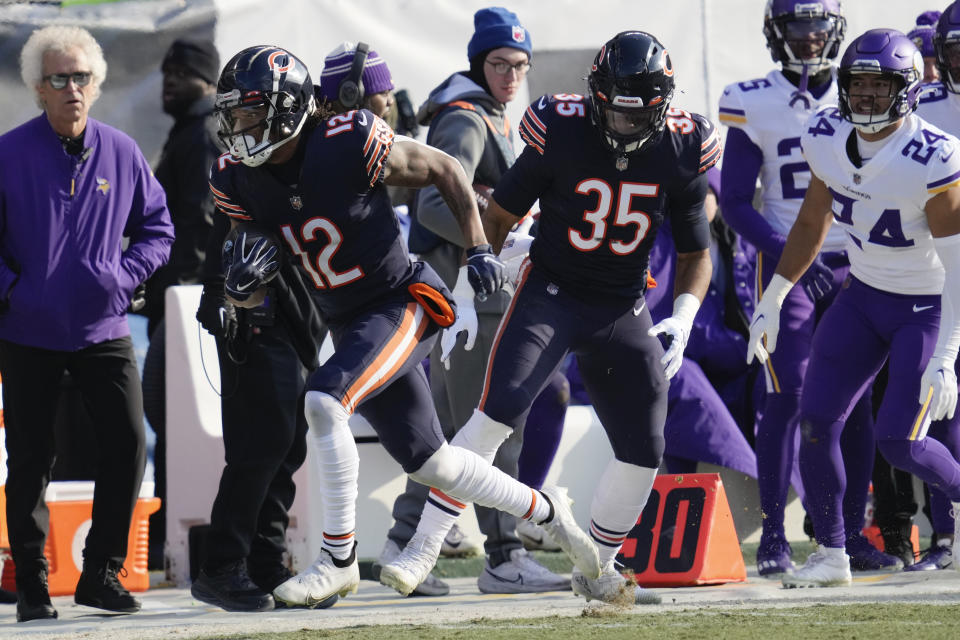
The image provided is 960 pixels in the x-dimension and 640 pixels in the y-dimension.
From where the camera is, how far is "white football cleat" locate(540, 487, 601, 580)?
5.02m

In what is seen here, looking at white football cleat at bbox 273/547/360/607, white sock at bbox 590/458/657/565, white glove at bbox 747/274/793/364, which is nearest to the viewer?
white football cleat at bbox 273/547/360/607

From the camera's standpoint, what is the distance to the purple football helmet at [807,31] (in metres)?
6.25

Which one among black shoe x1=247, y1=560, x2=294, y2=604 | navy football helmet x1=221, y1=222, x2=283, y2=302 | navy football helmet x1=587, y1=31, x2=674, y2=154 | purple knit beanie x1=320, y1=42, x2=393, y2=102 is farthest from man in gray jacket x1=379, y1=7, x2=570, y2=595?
navy football helmet x1=221, y1=222, x2=283, y2=302

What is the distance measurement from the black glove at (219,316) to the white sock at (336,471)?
873mm

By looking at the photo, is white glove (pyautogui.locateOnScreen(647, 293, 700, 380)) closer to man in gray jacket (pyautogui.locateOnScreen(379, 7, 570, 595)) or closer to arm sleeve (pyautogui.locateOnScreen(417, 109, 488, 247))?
man in gray jacket (pyautogui.locateOnScreen(379, 7, 570, 595))

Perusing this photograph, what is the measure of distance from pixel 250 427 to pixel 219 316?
39 centimetres

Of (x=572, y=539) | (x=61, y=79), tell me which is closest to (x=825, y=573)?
(x=572, y=539)

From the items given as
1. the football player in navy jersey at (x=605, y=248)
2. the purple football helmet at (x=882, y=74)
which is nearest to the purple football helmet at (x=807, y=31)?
the purple football helmet at (x=882, y=74)

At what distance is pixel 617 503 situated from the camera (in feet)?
17.3

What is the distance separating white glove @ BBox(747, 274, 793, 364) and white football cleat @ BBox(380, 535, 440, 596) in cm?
149

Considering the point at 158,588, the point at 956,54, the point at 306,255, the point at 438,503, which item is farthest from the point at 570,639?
the point at 956,54

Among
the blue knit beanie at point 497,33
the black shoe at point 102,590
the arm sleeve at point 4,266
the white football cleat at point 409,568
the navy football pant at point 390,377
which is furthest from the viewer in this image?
the blue knit beanie at point 497,33

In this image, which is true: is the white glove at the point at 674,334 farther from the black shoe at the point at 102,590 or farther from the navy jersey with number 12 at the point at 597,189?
the black shoe at the point at 102,590

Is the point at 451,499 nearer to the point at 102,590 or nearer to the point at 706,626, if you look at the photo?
the point at 706,626
